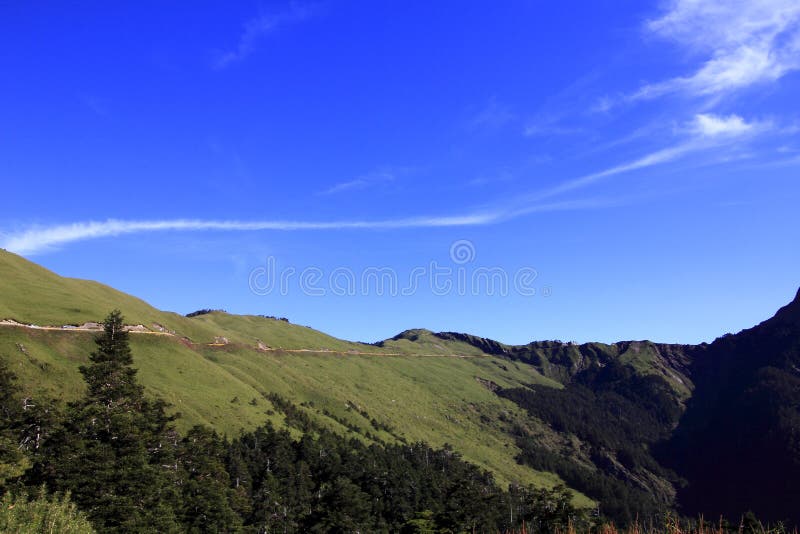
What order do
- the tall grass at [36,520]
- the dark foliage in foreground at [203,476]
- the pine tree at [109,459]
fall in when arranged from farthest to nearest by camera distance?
the dark foliage in foreground at [203,476]
the pine tree at [109,459]
the tall grass at [36,520]

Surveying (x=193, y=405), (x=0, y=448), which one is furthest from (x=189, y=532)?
(x=193, y=405)

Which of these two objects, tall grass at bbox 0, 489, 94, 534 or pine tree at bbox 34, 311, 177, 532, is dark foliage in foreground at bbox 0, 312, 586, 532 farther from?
tall grass at bbox 0, 489, 94, 534

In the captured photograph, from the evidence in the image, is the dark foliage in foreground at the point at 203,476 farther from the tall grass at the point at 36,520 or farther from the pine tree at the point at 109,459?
the tall grass at the point at 36,520

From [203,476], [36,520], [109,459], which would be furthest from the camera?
[203,476]

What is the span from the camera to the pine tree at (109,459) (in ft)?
159

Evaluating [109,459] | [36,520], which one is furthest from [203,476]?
[36,520]

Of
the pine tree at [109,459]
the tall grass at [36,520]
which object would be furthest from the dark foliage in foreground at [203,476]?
the tall grass at [36,520]

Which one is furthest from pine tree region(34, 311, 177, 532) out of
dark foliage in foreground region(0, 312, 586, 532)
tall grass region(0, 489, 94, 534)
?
tall grass region(0, 489, 94, 534)

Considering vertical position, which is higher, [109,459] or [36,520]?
[36,520]

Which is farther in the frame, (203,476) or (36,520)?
(203,476)

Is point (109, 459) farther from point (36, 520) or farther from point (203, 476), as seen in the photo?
point (203, 476)

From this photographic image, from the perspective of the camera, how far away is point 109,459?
49.9 metres

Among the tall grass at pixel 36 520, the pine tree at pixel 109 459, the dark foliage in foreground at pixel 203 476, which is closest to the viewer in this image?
the tall grass at pixel 36 520

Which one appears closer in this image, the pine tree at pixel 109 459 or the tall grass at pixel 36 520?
the tall grass at pixel 36 520
